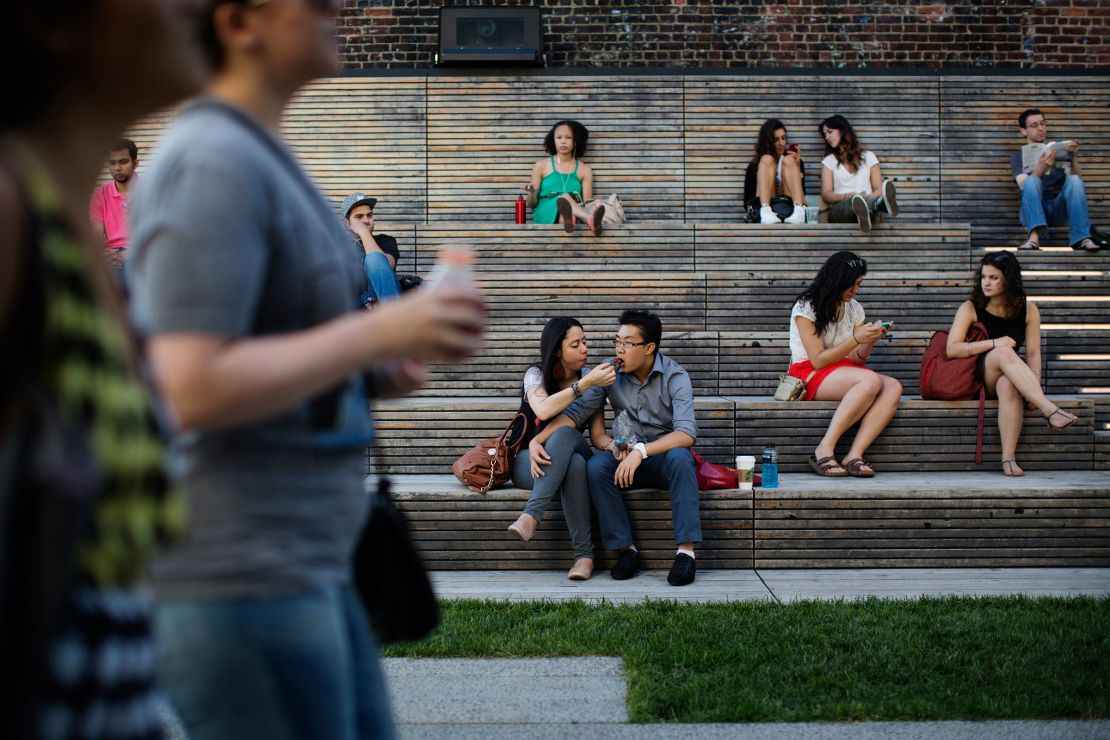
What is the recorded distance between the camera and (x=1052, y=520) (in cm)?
705

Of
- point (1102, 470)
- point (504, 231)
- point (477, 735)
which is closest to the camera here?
point (477, 735)

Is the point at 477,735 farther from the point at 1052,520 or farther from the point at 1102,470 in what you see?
the point at 1102,470

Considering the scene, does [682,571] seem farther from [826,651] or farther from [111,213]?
[111,213]

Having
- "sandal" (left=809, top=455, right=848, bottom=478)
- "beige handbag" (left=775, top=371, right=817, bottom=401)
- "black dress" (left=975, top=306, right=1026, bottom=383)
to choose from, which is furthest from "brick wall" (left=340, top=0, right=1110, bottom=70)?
"sandal" (left=809, top=455, right=848, bottom=478)

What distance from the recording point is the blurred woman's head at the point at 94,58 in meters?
1.09

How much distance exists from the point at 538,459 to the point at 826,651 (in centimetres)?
222

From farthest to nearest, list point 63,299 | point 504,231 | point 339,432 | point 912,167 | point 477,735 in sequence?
point 912,167 < point 504,231 < point 477,735 < point 339,432 < point 63,299

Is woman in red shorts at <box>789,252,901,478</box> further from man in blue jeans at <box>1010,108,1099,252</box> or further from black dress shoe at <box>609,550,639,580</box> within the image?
man in blue jeans at <box>1010,108,1099,252</box>

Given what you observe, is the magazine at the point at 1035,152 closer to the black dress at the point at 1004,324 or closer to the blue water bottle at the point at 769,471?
the black dress at the point at 1004,324

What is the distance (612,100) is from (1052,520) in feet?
24.8

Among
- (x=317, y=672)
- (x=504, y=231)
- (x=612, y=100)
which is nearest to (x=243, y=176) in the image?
(x=317, y=672)

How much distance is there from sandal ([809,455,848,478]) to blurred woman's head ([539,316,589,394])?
1.65 metres

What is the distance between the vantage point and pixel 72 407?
3.52 feet

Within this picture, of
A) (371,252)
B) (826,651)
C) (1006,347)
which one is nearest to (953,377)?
(1006,347)
